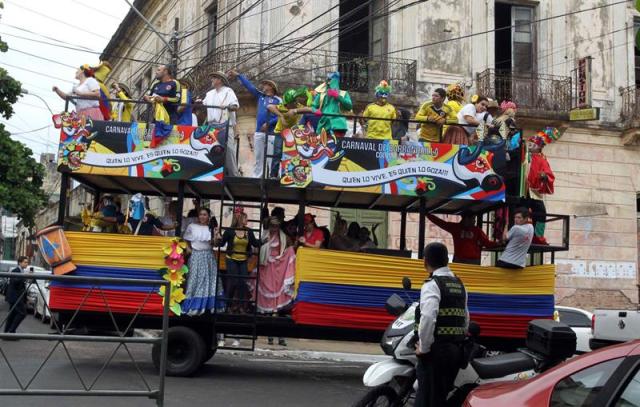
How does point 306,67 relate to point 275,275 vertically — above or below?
above

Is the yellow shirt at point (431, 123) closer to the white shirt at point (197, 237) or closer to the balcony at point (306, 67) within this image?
the white shirt at point (197, 237)

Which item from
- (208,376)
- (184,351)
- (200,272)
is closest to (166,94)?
(200,272)

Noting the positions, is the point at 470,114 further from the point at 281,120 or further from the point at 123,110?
the point at 123,110

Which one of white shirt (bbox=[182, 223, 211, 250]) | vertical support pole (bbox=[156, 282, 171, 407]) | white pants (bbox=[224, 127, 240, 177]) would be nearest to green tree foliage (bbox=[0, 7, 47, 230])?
white pants (bbox=[224, 127, 240, 177])

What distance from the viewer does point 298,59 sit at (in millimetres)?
19688

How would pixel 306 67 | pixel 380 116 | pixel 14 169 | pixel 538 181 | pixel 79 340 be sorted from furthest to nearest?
pixel 14 169, pixel 306 67, pixel 380 116, pixel 538 181, pixel 79 340

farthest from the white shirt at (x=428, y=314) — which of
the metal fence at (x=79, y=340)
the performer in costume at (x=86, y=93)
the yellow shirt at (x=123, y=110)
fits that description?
the yellow shirt at (x=123, y=110)

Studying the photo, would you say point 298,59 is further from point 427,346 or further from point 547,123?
point 427,346

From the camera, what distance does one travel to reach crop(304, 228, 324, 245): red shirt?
1054 centimetres

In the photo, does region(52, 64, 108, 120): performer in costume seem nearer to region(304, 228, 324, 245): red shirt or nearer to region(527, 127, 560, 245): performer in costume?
region(304, 228, 324, 245): red shirt

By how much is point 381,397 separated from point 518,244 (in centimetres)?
464

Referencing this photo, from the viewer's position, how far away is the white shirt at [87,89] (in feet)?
34.4

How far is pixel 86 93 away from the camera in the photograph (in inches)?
410

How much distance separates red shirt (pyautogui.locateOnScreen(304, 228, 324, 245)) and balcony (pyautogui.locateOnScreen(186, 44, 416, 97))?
8.74 meters
